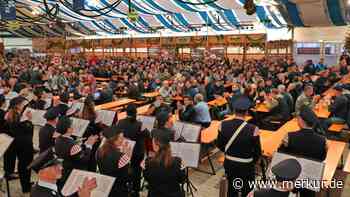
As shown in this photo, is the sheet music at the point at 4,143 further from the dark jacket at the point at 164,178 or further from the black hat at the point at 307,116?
the black hat at the point at 307,116

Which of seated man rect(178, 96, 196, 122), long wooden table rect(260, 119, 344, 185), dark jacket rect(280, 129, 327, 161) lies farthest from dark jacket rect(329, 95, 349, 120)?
dark jacket rect(280, 129, 327, 161)

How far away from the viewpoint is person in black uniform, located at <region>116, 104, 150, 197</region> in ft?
14.9

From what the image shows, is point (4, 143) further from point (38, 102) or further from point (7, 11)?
point (7, 11)

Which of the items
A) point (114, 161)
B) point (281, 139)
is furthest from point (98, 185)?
point (281, 139)

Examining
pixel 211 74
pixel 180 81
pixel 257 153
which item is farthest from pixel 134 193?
pixel 211 74

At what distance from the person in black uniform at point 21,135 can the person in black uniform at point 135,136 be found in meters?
1.62

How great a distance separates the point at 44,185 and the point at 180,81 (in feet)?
27.9

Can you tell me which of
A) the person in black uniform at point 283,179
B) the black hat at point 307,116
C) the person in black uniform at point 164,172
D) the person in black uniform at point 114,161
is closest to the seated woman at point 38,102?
the person in black uniform at point 114,161

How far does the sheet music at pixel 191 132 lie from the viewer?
4.96m

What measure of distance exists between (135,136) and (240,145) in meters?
1.55

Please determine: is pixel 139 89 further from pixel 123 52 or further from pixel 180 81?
pixel 123 52

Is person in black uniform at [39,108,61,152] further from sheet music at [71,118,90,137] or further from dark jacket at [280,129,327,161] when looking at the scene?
dark jacket at [280,129,327,161]

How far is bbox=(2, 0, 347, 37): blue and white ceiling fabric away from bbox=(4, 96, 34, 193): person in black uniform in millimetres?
3873

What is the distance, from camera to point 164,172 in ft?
10.2
